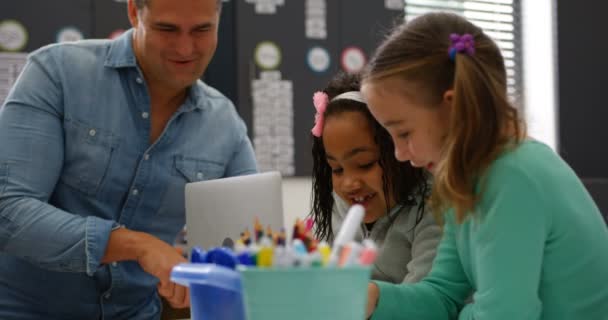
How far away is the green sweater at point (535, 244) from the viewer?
0.87m

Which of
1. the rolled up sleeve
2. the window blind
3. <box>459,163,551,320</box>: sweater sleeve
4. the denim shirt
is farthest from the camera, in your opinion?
the window blind

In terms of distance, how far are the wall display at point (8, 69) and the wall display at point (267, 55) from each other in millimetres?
911

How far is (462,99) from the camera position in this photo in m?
0.91

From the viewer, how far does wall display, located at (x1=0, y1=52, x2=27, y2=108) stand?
2.63 meters

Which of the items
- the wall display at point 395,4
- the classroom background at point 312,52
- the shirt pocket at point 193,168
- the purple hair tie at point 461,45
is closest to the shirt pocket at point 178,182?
the shirt pocket at point 193,168

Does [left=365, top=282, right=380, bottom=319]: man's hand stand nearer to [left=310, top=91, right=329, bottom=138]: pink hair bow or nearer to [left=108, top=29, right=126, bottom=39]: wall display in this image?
[left=310, top=91, right=329, bottom=138]: pink hair bow

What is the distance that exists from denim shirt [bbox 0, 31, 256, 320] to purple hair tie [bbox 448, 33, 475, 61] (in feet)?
2.48

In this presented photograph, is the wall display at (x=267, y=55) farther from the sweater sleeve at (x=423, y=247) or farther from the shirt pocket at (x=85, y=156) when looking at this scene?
the sweater sleeve at (x=423, y=247)

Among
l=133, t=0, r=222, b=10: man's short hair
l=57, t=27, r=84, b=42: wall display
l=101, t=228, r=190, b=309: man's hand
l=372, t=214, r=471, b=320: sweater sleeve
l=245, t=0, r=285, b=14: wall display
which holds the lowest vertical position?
l=372, t=214, r=471, b=320: sweater sleeve

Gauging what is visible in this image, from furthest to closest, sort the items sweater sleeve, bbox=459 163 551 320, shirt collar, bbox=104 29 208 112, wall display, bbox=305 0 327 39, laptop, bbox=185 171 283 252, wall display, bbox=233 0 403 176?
wall display, bbox=305 0 327 39 < wall display, bbox=233 0 403 176 < shirt collar, bbox=104 29 208 112 < laptop, bbox=185 171 283 252 < sweater sleeve, bbox=459 163 551 320

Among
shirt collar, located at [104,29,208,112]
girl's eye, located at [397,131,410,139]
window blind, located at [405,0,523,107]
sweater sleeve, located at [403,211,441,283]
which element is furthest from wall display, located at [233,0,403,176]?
girl's eye, located at [397,131,410,139]

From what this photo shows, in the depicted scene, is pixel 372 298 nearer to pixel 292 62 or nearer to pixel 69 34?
pixel 69 34

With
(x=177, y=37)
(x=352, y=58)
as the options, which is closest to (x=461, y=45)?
(x=177, y=37)

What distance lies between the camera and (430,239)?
1231mm
